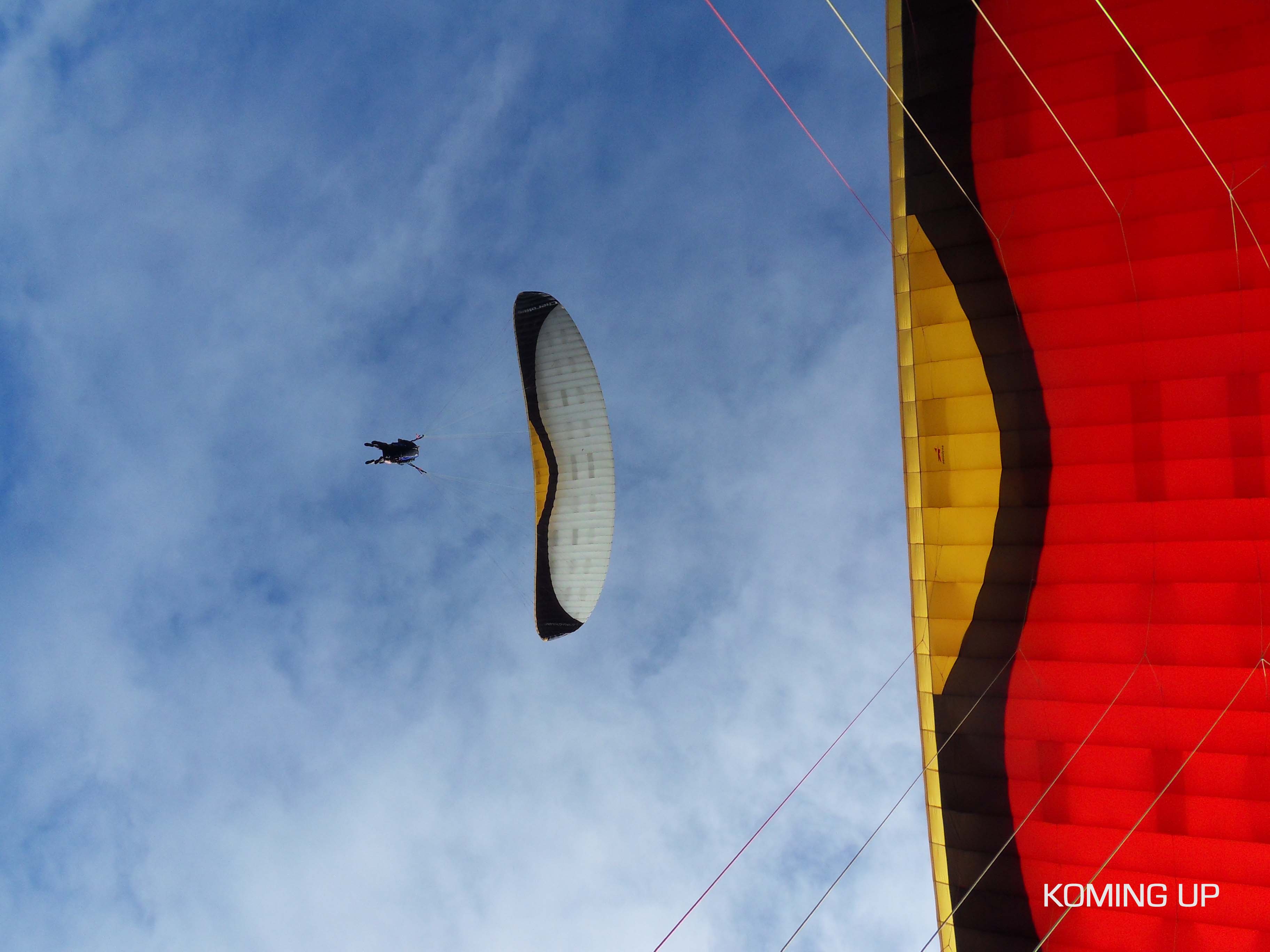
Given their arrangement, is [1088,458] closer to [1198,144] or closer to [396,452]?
[1198,144]

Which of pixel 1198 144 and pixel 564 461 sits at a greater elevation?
pixel 1198 144

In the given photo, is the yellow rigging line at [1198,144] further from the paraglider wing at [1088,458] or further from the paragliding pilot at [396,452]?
the paragliding pilot at [396,452]

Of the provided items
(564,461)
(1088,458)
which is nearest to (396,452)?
(564,461)

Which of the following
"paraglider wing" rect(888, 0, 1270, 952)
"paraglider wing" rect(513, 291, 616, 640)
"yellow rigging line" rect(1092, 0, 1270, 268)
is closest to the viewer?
"yellow rigging line" rect(1092, 0, 1270, 268)

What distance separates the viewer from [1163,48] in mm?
8047

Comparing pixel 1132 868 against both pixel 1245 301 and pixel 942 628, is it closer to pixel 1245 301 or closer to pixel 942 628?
pixel 942 628

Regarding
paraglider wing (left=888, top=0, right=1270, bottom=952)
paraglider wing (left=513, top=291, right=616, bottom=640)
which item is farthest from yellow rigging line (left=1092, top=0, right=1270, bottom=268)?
paraglider wing (left=513, top=291, right=616, bottom=640)

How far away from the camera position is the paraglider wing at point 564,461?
49.4ft

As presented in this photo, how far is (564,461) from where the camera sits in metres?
15.2

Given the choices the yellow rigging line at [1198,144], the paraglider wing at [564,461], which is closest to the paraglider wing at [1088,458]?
the yellow rigging line at [1198,144]

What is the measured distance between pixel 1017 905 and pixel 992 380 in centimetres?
650

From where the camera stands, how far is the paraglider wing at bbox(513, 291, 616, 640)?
1505 centimetres

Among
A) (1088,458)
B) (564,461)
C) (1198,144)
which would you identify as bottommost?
(1088,458)

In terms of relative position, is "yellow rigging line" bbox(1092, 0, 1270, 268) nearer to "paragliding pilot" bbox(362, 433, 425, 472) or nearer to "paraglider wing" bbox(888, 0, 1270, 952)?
"paraglider wing" bbox(888, 0, 1270, 952)
